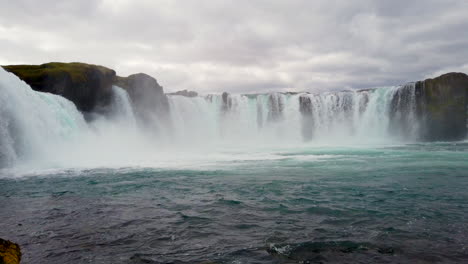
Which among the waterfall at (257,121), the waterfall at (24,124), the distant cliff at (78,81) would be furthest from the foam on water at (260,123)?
the waterfall at (24,124)

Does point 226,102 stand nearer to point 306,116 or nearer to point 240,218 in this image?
point 306,116

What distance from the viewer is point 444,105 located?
46.3 m

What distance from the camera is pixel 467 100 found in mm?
45812

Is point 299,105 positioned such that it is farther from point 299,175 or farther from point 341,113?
point 299,175

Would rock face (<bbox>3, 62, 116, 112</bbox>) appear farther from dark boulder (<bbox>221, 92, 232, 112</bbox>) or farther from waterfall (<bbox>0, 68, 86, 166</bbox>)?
dark boulder (<bbox>221, 92, 232, 112</bbox>)

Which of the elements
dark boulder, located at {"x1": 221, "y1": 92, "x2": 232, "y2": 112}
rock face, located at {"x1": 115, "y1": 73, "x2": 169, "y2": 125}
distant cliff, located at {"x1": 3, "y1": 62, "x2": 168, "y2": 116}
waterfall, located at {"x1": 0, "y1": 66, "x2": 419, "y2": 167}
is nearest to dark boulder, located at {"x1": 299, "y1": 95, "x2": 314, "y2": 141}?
waterfall, located at {"x1": 0, "y1": 66, "x2": 419, "y2": 167}

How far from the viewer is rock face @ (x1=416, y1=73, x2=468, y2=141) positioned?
45812 mm

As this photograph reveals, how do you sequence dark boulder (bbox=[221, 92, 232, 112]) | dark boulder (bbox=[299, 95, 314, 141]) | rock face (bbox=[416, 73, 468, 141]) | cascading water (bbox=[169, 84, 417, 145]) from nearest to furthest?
rock face (bbox=[416, 73, 468, 141])
cascading water (bbox=[169, 84, 417, 145])
dark boulder (bbox=[299, 95, 314, 141])
dark boulder (bbox=[221, 92, 232, 112])

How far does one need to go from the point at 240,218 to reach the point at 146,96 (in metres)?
38.9

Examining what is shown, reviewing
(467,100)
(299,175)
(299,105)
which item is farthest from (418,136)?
(299,175)

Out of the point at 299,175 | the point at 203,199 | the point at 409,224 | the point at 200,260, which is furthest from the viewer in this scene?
the point at 299,175

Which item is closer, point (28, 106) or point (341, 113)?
point (28, 106)

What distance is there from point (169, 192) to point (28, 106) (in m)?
14.4

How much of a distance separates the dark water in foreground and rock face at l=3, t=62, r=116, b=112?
18738 mm
